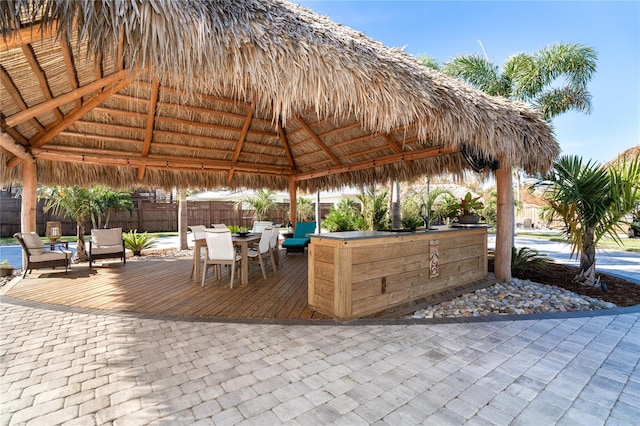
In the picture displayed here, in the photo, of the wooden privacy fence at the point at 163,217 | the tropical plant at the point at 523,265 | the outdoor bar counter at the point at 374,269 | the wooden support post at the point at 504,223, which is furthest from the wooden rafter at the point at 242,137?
the wooden privacy fence at the point at 163,217

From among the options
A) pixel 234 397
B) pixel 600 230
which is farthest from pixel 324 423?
pixel 600 230

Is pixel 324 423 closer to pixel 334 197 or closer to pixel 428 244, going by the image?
pixel 428 244

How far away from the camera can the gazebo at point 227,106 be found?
1.99m

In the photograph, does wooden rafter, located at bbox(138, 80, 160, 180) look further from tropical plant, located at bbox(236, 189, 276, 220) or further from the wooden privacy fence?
the wooden privacy fence

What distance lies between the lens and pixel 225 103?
19.8 feet

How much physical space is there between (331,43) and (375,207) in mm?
7149

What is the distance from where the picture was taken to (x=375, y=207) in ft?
31.5

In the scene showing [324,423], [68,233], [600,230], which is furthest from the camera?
[68,233]

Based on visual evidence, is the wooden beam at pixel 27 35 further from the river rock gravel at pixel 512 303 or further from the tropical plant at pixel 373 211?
the tropical plant at pixel 373 211

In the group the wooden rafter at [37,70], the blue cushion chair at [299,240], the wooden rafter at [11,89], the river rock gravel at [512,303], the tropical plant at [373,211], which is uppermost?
the wooden rafter at [37,70]

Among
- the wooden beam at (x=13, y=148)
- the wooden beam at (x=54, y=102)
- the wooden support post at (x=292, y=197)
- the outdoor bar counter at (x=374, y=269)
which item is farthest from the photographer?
the wooden support post at (x=292, y=197)

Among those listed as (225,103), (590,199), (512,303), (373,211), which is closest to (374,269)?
(512,303)

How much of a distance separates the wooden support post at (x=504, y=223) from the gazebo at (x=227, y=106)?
0.02 m

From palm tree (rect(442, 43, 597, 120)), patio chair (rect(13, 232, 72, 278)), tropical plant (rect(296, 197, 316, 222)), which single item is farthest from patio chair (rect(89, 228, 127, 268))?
palm tree (rect(442, 43, 597, 120))
